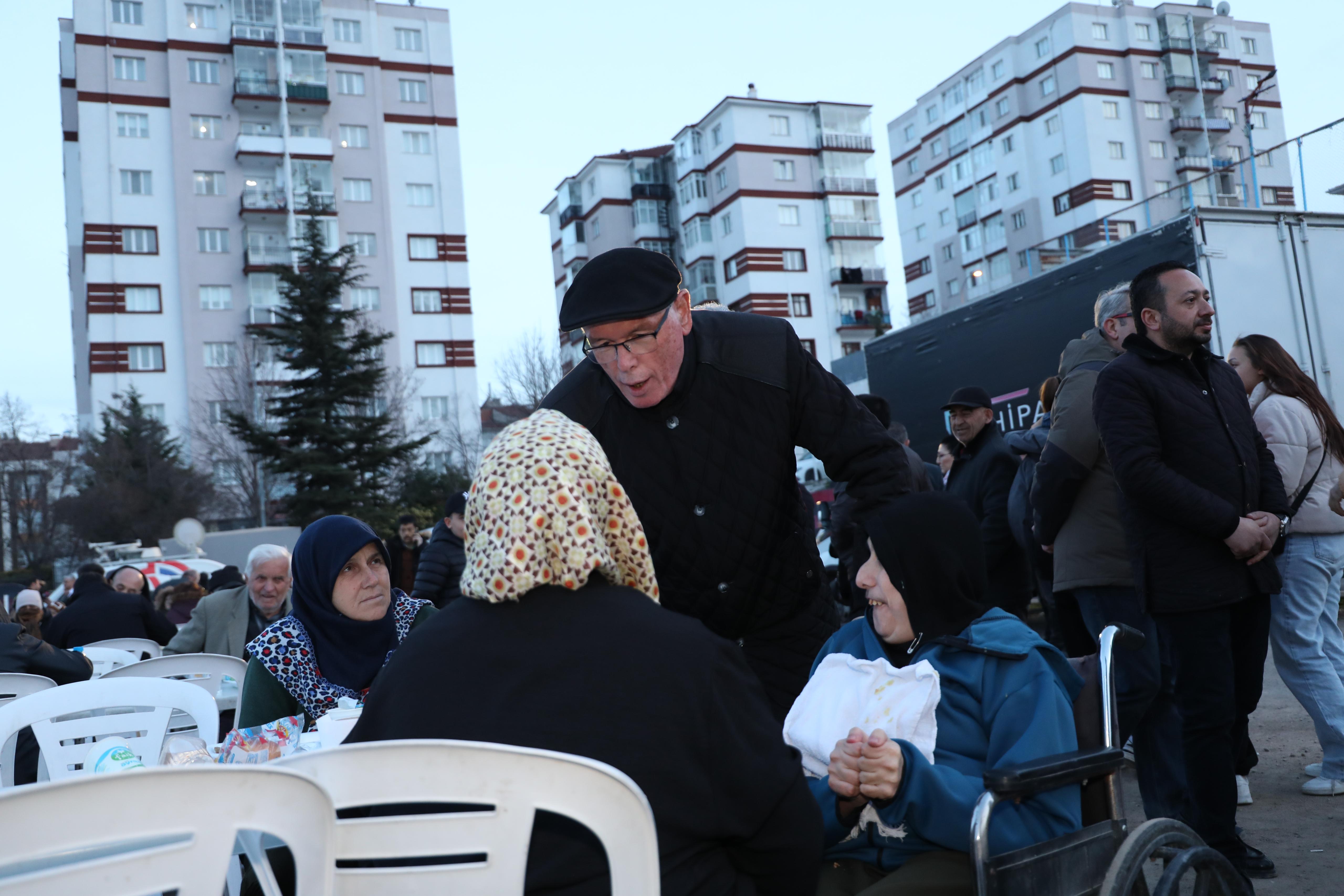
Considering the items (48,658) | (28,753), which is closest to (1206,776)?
(28,753)

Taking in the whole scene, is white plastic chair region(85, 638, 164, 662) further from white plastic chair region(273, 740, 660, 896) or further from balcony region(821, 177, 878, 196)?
balcony region(821, 177, 878, 196)

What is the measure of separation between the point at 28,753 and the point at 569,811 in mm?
3421

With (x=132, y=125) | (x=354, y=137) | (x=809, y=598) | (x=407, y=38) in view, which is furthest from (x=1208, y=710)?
(x=407, y=38)

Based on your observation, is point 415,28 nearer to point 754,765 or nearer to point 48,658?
point 48,658

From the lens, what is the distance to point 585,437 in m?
2.02

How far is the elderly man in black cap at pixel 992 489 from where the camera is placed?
6117mm

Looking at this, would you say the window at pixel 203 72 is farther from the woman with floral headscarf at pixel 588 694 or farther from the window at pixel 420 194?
the woman with floral headscarf at pixel 588 694

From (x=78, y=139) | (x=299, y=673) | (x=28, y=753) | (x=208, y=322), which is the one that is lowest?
(x=28, y=753)

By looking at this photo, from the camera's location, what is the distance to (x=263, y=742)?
9.43ft

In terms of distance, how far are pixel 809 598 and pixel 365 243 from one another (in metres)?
49.1

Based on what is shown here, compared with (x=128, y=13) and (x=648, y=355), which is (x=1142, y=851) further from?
(x=128, y=13)

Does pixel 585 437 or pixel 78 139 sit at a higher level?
pixel 78 139

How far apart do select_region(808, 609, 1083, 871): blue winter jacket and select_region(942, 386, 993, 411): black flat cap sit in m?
3.80

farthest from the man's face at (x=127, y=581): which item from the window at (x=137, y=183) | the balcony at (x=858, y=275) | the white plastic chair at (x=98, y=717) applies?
the balcony at (x=858, y=275)
